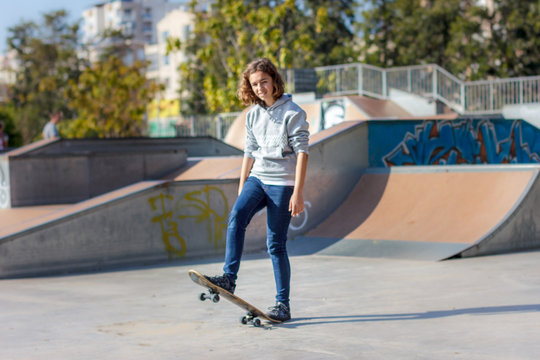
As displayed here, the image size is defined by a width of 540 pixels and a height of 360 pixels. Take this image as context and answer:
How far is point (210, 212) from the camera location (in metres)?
8.73

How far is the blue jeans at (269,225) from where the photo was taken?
16.0 ft

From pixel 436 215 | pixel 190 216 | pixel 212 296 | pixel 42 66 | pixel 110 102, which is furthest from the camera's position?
pixel 42 66

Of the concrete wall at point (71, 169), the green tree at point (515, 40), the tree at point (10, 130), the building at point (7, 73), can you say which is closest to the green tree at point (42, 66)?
the building at point (7, 73)

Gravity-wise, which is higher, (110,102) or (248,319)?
(110,102)

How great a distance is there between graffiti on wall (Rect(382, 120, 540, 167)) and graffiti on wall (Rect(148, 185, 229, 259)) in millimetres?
3318

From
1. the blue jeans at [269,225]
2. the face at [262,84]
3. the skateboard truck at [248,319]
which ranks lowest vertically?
the skateboard truck at [248,319]

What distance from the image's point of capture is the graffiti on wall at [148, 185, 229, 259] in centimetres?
840

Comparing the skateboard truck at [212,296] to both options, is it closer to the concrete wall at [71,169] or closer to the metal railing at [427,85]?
the concrete wall at [71,169]

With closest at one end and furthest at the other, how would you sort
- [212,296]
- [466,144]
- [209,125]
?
[212,296] < [466,144] < [209,125]

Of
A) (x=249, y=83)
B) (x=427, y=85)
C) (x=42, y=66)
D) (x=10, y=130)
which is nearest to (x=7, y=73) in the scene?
(x=42, y=66)

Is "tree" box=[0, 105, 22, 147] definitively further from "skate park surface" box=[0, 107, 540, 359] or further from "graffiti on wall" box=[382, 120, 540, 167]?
"graffiti on wall" box=[382, 120, 540, 167]

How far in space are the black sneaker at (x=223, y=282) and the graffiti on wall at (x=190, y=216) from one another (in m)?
3.66

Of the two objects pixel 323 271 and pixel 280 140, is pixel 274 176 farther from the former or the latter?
pixel 323 271

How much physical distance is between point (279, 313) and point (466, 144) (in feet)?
29.6
